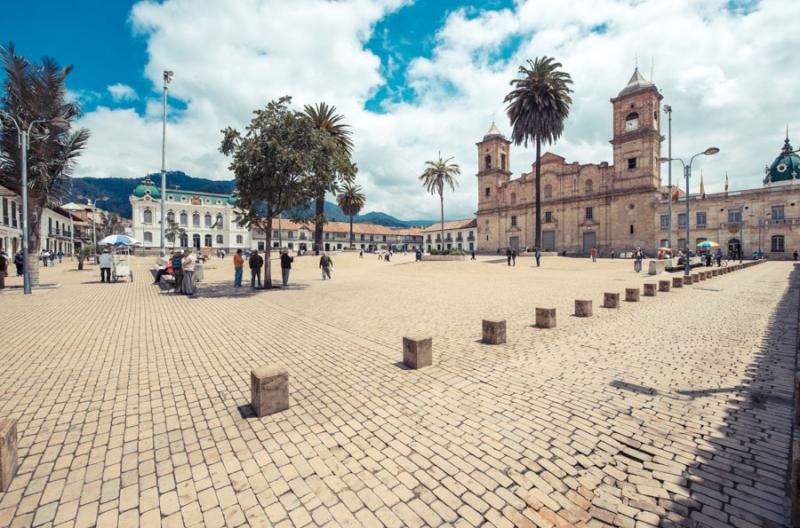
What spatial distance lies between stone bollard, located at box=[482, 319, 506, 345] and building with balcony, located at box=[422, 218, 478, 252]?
2613 inches

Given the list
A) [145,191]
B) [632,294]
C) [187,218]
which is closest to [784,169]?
[632,294]

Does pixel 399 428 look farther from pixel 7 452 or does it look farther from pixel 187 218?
pixel 187 218

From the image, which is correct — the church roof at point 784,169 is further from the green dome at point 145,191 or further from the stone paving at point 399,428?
the green dome at point 145,191

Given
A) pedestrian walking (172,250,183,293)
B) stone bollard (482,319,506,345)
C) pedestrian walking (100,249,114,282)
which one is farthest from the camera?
pedestrian walking (100,249,114,282)

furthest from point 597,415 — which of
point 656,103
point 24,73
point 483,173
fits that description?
point 483,173

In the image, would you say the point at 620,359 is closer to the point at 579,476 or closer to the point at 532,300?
the point at 579,476

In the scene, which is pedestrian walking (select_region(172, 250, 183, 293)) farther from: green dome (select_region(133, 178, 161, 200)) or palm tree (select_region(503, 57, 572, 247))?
green dome (select_region(133, 178, 161, 200))

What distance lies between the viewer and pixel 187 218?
70.1m

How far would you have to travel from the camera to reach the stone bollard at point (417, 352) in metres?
5.21

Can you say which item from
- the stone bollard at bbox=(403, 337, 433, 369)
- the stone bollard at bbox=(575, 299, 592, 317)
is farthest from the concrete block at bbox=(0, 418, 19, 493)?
the stone bollard at bbox=(575, 299, 592, 317)

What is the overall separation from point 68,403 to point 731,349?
34.7 ft

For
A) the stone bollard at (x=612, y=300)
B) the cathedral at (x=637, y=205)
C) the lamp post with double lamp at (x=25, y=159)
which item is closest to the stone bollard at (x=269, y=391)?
the stone bollard at (x=612, y=300)

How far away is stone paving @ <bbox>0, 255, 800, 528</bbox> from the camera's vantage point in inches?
96.8

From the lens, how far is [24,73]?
44.2 feet
